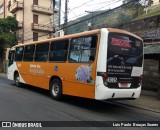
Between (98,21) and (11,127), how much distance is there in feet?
83.9

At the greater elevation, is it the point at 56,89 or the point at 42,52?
the point at 42,52

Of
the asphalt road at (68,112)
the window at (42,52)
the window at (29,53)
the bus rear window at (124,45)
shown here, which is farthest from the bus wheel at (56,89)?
the bus rear window at (124,45)

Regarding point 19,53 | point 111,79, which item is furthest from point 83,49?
point 19,53

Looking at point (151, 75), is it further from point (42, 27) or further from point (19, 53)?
point (42, 27)

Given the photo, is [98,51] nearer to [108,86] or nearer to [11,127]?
[108,86]

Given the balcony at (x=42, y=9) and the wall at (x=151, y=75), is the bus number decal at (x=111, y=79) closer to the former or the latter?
the wall at (x=151, y=75)

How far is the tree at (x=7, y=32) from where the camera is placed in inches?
1727

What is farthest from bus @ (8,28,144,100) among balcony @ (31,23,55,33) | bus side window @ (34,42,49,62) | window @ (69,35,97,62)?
balcony @ (31,23,55,33)

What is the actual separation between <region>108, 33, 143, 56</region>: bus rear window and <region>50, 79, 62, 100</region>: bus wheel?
3.53 metres

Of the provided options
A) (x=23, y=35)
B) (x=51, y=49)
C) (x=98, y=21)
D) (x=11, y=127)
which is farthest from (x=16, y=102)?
(x=23, y=35)

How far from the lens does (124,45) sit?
1163cm

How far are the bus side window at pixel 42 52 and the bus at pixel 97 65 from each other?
0.49m

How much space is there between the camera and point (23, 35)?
48.6m

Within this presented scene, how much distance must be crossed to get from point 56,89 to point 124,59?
155 inches
